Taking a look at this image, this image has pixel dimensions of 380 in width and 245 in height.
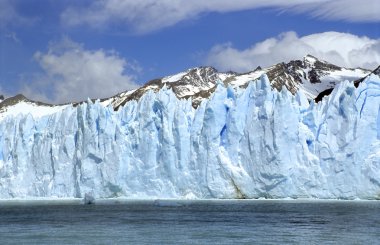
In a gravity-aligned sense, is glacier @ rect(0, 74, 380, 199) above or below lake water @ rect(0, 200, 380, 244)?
above

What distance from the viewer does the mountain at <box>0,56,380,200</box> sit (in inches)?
1817

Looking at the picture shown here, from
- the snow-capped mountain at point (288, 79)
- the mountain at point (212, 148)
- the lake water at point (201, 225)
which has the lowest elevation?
the lake water at point (201, 225)

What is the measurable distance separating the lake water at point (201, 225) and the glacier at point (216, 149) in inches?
170

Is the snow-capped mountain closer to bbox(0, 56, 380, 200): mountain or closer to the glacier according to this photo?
bbox(0, 56, 380, 200): mountain

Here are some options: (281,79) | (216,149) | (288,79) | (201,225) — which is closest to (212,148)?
(216,149)

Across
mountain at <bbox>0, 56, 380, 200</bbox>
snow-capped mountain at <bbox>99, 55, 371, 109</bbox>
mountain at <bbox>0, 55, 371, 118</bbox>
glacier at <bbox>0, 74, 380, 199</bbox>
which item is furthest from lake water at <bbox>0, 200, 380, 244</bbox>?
snow-capped mountain at <bbox>99, 55, 371, 109</bbox>

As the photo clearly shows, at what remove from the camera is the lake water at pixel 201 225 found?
24562 mm

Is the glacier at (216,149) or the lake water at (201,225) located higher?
the glacier at (216,149)

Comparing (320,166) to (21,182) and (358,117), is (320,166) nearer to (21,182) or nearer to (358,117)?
(358,117)

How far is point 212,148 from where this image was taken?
48.9m

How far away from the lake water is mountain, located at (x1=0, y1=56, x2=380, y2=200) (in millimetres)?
4160

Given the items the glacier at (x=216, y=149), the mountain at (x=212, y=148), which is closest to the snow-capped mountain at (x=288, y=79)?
the mountain at (x=212, y=148)

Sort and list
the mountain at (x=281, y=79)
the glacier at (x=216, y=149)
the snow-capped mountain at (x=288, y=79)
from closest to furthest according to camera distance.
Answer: the glacier at (x=216, y=149), the mountain at (x=281, y=79), the snow-capped mountain at (x=288, y=79)

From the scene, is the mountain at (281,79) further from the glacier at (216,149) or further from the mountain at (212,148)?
the glacier at (216,149)
